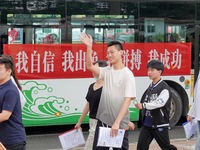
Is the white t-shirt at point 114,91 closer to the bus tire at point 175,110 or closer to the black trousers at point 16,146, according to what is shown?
the black trousers at point 16,146

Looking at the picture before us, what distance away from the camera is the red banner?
9.23 meters

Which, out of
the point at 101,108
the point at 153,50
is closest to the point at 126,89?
the point at 101,108

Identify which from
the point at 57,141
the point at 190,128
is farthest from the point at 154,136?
the point at 57,141

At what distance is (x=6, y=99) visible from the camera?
15.5ft

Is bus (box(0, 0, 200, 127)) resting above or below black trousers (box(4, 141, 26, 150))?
above

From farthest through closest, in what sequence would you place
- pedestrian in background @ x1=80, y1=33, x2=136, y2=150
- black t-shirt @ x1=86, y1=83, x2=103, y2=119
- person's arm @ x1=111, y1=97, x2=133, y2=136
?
black t-shirt @ x1=86, y1=83, x2=103, y2=119, pedestrian in background @ x1=80, y1=33, x2=136, y2=150, person's arm @ x1=111, y1=97, x2=133, y2=136

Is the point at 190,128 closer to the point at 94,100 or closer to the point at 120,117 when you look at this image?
the point at 94,100

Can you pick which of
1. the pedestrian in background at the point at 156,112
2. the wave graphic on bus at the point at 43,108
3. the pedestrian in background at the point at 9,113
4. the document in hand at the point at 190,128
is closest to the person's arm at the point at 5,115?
the pedestrian in background at the point at 9,113

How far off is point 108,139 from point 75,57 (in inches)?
175

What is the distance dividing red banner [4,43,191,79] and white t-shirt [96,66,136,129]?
3960 mm

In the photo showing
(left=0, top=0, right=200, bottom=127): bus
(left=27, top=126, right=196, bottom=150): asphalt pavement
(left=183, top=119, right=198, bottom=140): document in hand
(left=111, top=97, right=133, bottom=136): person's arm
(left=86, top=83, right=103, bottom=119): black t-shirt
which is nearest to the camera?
(left=111, top=97, right=133, bottom=136): person's arm

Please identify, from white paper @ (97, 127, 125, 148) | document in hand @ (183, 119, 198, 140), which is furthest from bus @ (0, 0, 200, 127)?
white paper @ (97, 127, 125, 148)

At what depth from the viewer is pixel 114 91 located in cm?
544

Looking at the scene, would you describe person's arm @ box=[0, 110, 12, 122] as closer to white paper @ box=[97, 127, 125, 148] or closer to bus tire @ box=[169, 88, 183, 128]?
white paper @ box=[97, 127, 125, 148]
